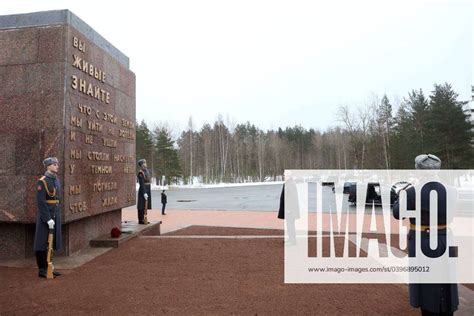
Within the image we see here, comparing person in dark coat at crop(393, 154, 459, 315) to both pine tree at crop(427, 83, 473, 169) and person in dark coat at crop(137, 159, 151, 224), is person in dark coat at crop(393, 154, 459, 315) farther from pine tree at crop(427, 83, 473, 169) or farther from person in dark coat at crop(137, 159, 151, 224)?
pine tree at crop(427, 83, 473, 169)

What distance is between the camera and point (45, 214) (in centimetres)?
518

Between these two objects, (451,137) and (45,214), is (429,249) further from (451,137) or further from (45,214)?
(451,137)

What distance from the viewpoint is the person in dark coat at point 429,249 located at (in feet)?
10.7

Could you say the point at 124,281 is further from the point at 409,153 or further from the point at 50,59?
the point at 409,153

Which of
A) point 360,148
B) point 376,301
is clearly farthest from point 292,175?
point 360,148

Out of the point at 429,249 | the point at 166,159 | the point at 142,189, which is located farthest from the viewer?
the point at 166,159

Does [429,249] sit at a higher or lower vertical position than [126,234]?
higher

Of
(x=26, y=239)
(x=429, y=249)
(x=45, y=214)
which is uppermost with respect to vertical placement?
(x=45, y=214)

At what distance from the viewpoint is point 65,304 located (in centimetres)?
407

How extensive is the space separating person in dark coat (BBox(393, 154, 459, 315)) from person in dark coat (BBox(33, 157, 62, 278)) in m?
4.64

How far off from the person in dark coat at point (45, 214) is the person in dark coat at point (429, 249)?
464 centimetres

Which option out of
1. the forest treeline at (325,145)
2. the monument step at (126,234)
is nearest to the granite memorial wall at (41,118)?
the monument step at (126,234)

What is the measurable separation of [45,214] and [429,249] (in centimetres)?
488

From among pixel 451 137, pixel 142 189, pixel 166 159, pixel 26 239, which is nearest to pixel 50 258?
pixel 26 239
